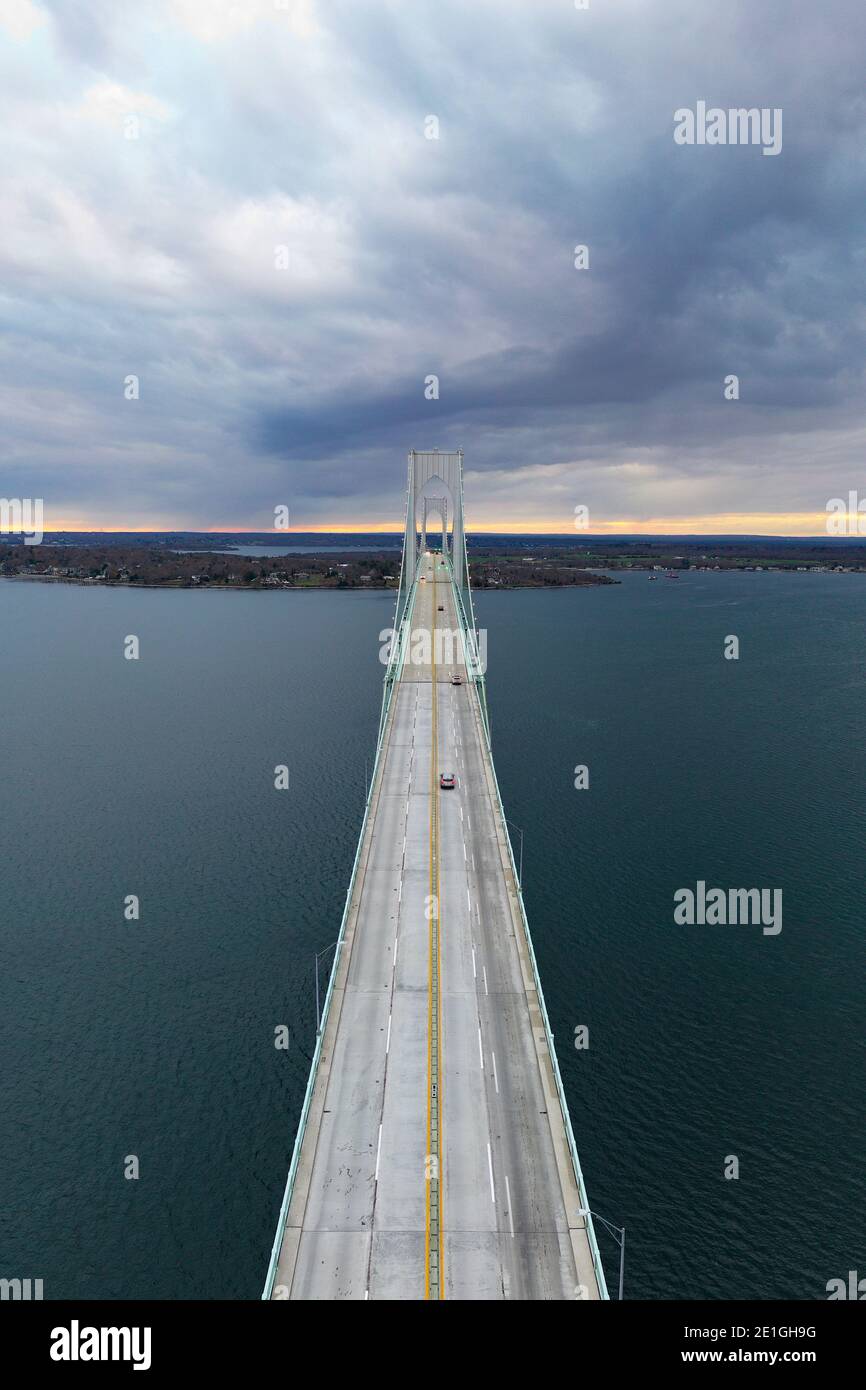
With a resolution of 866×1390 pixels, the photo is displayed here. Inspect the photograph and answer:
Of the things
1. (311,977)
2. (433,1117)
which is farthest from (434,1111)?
(311,977)

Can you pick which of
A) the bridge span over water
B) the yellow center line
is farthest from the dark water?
the yellow center line

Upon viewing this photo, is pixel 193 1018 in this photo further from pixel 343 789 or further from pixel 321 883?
pixel 343 789

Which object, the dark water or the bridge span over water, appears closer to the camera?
the bridge span over water

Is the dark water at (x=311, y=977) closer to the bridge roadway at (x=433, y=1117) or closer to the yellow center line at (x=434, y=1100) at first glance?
the bridge roadway at (x=433, y=1117)

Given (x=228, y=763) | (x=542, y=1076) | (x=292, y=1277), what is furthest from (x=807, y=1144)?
(x=228, y=763)

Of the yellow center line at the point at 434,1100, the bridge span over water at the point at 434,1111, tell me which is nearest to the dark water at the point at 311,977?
the bridge span over water at the point at 434,1111

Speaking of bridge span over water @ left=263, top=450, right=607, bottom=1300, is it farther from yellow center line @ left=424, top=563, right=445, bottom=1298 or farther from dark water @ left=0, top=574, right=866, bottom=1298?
dark water @ left=0, top=574, right=866, bottom=1298

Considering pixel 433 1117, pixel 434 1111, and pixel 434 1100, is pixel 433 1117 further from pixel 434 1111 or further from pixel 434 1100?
pixel 434 1100
